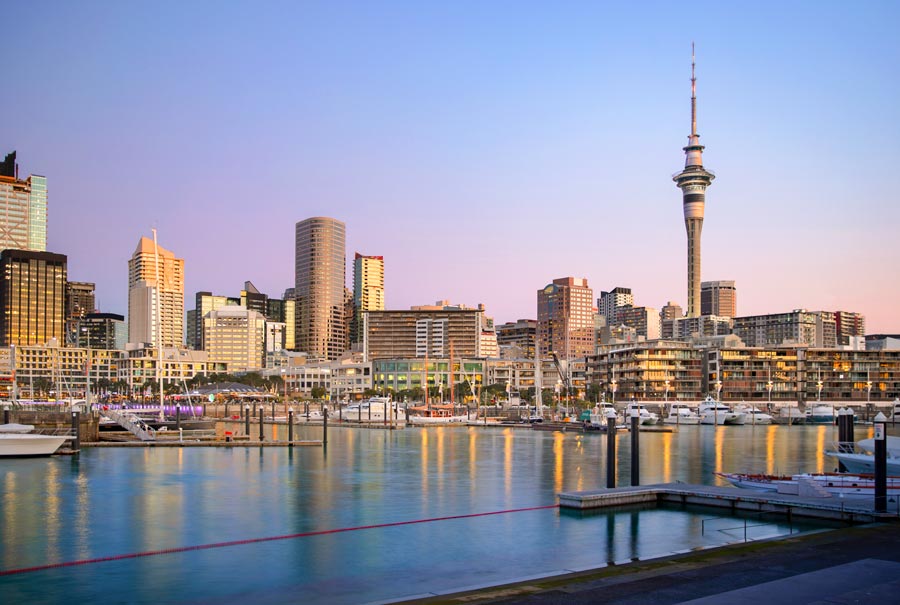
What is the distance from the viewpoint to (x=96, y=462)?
Result: 6438 cm

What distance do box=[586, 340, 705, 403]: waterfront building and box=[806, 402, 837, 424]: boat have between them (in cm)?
2789

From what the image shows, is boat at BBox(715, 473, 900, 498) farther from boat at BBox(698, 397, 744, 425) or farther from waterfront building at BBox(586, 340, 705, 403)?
waterfront building at BBox(586, 340, 705, 403)

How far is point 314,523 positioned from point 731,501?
1892 centimetres

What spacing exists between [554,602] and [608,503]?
20595mm

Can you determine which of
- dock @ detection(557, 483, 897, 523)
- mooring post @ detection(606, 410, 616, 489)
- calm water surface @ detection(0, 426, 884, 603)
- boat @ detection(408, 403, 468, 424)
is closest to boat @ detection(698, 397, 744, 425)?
boat @ detection(408, 403, 468, 424)

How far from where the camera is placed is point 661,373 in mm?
183125

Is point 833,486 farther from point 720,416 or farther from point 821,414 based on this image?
point 821,414

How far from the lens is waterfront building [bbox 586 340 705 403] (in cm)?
18262

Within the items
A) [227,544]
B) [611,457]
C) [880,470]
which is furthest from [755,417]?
[227,544]

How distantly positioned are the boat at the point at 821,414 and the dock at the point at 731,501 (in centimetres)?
12668

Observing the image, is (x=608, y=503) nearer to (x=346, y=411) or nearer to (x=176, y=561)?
(x=176, y=561)

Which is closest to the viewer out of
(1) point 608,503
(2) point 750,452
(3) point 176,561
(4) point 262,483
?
(3) point 176,561

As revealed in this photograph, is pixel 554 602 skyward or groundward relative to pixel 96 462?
skyward

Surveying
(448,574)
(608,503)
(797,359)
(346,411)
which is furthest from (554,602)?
(797,359)
